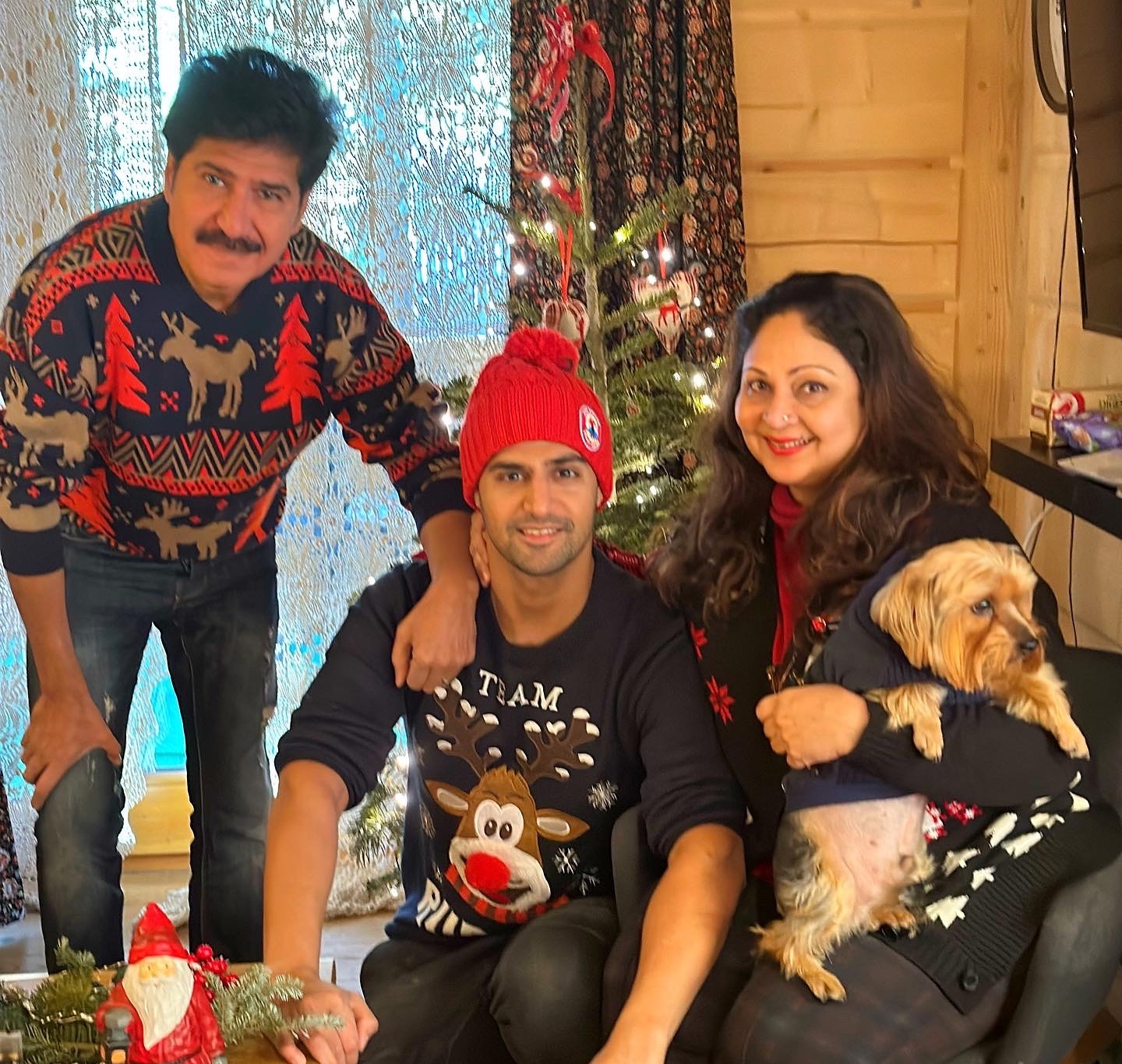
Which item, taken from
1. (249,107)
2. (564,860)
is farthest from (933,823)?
(249,107)

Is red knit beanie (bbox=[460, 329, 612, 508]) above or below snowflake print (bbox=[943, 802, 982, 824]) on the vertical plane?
above

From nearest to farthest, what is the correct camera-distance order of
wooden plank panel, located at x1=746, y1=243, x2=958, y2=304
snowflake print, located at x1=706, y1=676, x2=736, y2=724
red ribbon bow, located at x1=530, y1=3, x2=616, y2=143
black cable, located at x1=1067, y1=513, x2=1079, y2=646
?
snowflake print, located at x1=706, y1=676, x2=736, y2=724, black cable, located at x1=1067, y1=513, x2=1079, y2=646, red ribbon bow, located at x1=530, y1=3, x2=616, y2=143, wooden plank panel, located at x1=746, y1=243, x2=958, y2=304

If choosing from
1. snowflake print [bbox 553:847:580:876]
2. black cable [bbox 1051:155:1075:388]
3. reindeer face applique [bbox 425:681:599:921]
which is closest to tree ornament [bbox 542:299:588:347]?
reindeer face applique [bbox 425:681:599:921]

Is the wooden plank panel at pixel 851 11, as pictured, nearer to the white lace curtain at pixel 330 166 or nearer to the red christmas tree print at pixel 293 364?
the white lace curtain at pixel 330 166

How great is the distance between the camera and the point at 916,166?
2.91 meters

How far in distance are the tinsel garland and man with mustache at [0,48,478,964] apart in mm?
491

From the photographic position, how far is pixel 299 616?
2.95m

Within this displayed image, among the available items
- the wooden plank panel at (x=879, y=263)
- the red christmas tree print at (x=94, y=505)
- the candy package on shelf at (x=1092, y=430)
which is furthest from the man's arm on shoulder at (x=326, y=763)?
the wooden plank panel at (x=879, y=263)

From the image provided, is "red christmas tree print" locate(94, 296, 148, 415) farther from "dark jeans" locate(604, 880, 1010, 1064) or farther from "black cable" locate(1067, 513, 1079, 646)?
"black cable" locate(1067, 513, 1079, 646)

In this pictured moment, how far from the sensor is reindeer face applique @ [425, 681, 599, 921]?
174 centimetres

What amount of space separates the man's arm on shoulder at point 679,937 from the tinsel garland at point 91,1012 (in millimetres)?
338

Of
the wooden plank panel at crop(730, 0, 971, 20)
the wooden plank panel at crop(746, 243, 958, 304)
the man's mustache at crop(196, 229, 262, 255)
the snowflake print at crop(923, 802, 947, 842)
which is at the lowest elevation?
the snowflake print at crop(923, 802, 947, 842)

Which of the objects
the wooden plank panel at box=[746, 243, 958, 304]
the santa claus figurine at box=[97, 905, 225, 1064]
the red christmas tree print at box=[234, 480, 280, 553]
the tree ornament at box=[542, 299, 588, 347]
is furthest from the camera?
the wooden plank panel at box=[746, 243, 958, 304]

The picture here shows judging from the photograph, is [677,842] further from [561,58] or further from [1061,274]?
[561,58]
